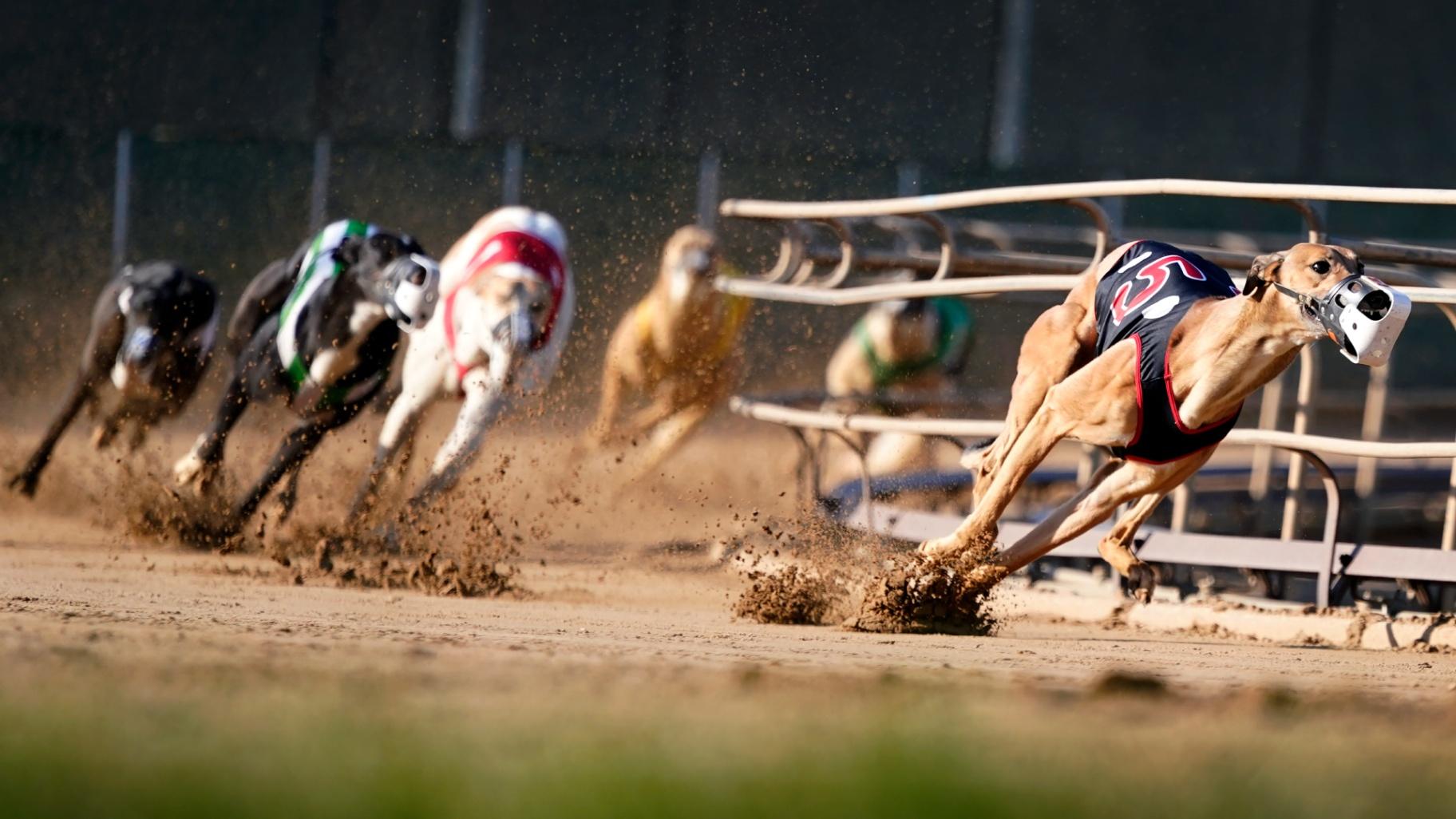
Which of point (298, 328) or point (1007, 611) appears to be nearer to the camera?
point (1007, 611)

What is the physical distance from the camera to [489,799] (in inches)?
85.0

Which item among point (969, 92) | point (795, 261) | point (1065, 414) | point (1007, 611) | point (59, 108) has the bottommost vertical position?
point (1007, 611)

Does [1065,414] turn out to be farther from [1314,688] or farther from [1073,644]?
[1314,688]

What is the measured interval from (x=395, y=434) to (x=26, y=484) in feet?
4.60

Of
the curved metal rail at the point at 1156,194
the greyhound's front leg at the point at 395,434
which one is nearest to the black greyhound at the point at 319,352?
the greyhound's front leg at the point at 395,434

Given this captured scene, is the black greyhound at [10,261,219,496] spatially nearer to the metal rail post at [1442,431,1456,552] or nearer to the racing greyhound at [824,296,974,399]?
the racing greyhound at [824,296,974,399]

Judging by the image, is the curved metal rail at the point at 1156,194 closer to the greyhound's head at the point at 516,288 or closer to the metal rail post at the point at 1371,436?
the greyhound's head at the point at 516,288

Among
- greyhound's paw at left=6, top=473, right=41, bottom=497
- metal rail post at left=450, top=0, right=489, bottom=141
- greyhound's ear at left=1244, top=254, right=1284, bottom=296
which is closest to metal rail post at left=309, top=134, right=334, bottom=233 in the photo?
metal rail post at left=450, top=0, right=489, bottom=141

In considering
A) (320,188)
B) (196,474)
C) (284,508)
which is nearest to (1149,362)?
(284,508)

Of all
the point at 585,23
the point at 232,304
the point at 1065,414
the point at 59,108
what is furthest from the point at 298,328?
the point at 585,23

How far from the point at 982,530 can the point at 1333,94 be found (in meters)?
11.6

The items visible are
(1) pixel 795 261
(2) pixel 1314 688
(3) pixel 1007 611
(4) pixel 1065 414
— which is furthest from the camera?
(1) pixel 795 261

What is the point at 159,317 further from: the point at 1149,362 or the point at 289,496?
the point at 1149,362

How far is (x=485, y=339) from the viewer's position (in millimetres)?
6070
